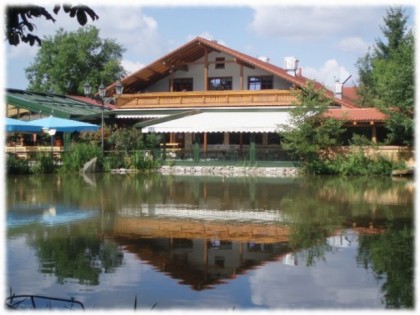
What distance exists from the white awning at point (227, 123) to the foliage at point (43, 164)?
16.5 feet

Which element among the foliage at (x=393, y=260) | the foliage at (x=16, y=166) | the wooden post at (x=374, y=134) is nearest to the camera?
the foliage at (x=393, y=260)

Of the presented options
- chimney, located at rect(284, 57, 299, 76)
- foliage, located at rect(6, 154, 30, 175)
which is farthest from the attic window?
foliage, located at rect(6, 154, 30, 175)

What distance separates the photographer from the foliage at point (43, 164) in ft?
76.4

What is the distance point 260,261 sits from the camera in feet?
24.7

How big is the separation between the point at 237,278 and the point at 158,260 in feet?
4.25

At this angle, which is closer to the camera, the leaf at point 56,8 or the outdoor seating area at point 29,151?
the leaf at point 56,8

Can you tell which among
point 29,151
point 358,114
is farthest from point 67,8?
point 358,114

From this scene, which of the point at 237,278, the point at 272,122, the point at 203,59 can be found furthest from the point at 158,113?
the point at 237,278

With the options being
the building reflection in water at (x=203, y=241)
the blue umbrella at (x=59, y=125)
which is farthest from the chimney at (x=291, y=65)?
the building reflection in water at (x=203, y=241)

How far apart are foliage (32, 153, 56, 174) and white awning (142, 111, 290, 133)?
16.5ft

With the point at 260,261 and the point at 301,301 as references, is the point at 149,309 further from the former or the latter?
the point at 260,261

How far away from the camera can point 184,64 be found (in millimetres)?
30828

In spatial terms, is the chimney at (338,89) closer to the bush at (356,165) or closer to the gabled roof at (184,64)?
the gabled roof at (184,64)

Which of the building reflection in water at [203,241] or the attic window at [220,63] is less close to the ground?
the attic window at [220,63]
